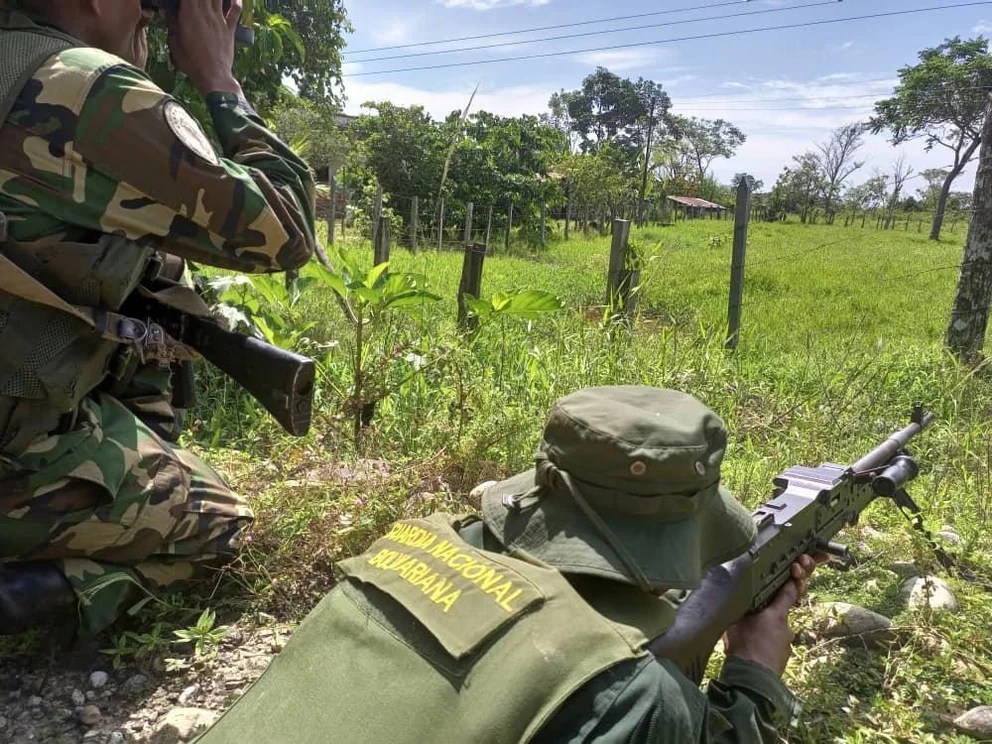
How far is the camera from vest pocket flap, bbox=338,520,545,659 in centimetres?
98

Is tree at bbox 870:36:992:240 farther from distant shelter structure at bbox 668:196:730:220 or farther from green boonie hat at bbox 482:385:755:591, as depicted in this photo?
green boonie hat at bbox 482:385:755:591

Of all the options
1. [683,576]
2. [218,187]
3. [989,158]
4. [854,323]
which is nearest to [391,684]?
→ [683,576]

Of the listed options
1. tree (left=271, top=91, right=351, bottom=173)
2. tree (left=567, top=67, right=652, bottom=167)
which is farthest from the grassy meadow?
tree (left=567, top=67, right=652, bottom=167)

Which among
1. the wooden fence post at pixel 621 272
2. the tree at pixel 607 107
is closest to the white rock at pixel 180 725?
the wooden fence post at pixel 621 272

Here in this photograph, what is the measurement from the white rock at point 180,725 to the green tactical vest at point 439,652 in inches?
30.0

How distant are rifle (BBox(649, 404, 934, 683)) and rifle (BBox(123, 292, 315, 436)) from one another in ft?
3.79

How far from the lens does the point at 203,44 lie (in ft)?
6.83

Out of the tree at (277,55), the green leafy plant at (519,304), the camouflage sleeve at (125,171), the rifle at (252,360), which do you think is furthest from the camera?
the tree at (277,55)

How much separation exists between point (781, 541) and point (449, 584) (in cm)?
86

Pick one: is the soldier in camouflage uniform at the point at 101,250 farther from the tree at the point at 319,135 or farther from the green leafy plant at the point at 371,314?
the tree at the point at 319,135

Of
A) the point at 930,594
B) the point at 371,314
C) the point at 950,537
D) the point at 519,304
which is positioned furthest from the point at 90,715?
the point at 950,537

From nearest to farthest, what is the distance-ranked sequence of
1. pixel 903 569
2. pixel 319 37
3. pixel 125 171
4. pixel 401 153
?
pixel 125 171
pixel 903 569
pixel 319 37
pixel 401 153

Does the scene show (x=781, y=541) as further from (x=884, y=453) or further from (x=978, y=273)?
(x=978, y=273)

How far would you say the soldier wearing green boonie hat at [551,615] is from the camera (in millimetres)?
942
